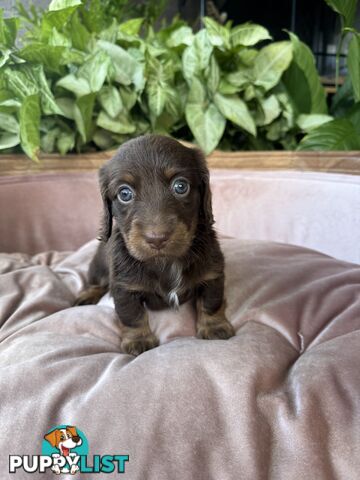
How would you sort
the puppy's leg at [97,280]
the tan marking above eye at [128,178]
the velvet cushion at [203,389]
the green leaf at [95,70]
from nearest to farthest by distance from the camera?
the velvet cushion at [203,389], the tan marking above eye at [128,178], the puppy's leg at [97,280], the green leaf at [95,70]

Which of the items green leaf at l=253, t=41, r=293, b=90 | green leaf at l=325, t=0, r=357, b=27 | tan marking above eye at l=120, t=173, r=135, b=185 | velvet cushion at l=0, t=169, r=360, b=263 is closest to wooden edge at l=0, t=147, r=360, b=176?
velvet cushion at l=0, t=169, r=360, b=263

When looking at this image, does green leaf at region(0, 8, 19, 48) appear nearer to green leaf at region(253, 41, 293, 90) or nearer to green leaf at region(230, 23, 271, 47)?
green leaf at region(230, 23, 271, 47)

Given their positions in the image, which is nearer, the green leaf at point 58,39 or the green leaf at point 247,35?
the green leaf at point 58,39

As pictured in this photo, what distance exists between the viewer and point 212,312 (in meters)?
1.97

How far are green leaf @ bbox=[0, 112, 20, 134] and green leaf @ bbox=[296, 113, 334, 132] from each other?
224 centimetres

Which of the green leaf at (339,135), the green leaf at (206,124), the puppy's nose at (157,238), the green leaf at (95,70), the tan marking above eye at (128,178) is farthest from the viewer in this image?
the green leaf at (206,124)

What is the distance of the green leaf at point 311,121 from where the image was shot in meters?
3.52

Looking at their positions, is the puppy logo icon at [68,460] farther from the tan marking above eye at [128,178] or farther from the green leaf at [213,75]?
the green leaf at [213,75]

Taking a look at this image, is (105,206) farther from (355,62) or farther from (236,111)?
(355,62)

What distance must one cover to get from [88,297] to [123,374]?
98cm

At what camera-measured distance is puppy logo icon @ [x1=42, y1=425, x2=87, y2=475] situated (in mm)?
1234

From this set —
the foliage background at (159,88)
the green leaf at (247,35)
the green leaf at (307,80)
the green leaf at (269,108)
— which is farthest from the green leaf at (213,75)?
the green leaf at (307,80)

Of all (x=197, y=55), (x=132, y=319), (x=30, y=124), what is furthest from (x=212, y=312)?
(x=197, y=55)

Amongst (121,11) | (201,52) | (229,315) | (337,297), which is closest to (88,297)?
(229,315)
